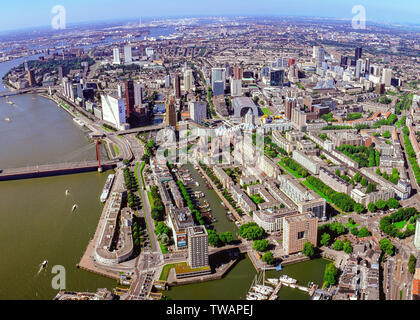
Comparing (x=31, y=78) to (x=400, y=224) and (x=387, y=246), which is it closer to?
(x=400, y=224)

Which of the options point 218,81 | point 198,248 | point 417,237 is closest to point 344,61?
point 218,81

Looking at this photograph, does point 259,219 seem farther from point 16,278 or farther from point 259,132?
point 259,132

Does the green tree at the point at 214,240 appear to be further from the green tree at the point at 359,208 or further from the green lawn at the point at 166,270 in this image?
the green tree at the point at 359,208

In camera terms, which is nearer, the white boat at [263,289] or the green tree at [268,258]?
the white boat at [263,289]

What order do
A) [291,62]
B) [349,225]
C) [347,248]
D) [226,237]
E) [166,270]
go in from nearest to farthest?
[166,270] → [347,248] → [226,237] → [349,225] → [291,62]

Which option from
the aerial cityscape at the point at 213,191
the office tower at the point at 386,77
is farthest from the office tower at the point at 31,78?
the office tower at the point at 386,77
